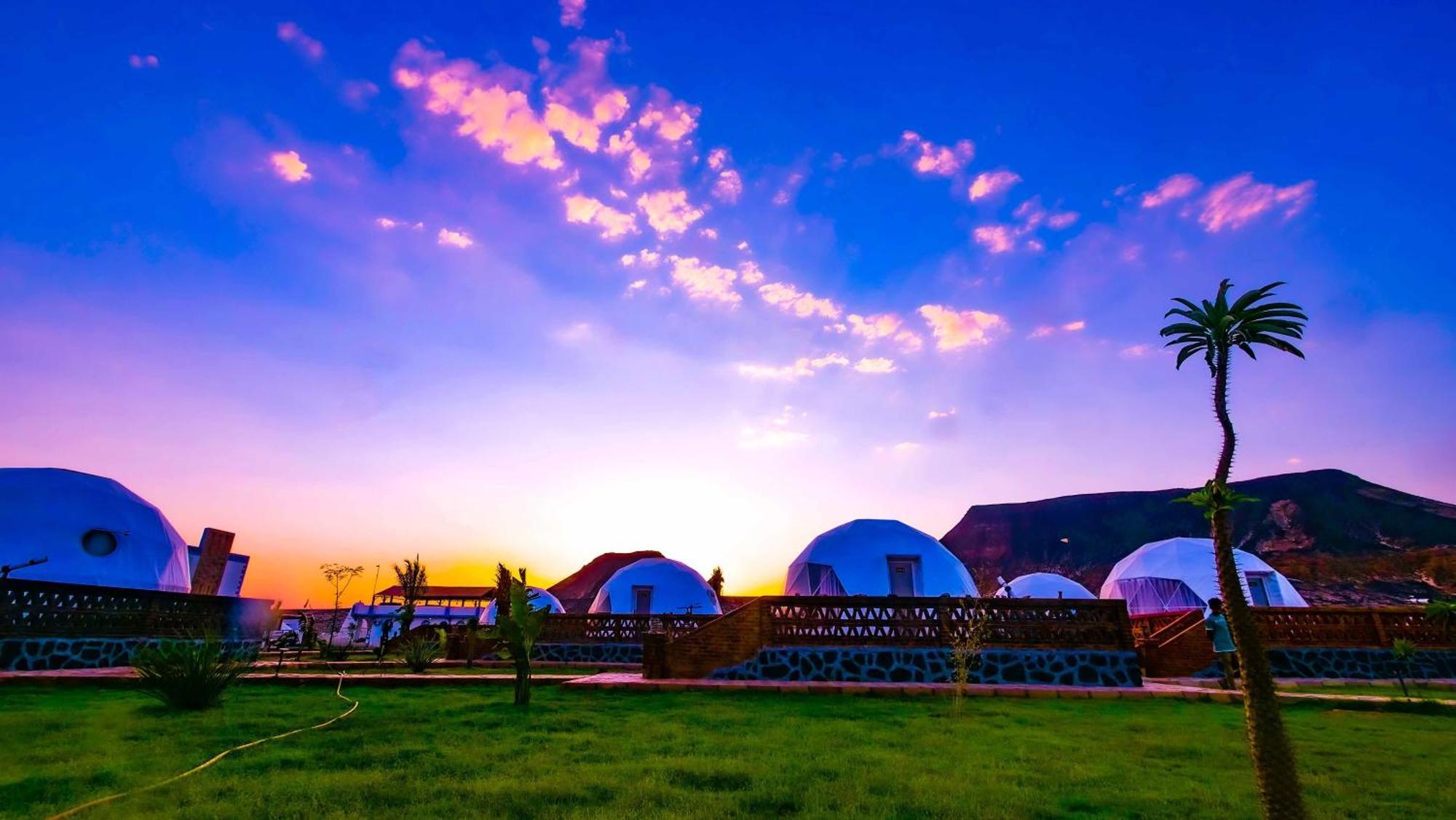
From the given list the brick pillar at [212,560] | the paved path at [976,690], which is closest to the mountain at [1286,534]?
the paved path at [976,690]

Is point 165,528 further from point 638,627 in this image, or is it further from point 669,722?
point 669,722

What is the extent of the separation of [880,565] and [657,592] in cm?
1157

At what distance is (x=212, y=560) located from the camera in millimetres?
27188

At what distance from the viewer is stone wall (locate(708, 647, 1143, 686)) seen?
1167 centimetres

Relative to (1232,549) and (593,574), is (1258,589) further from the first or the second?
(593,574)

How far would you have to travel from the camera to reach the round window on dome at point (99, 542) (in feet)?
58.4

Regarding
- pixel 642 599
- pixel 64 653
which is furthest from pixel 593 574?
pixel 64 653

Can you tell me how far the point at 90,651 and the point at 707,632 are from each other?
13.5 m

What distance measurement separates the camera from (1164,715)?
329 inches

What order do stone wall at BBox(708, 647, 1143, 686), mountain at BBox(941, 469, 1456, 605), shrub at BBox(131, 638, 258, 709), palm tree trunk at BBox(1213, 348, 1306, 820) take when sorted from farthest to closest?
mountain at BBox(941, 469, 1456, 605) → stone wall at BBox(708, 647, 1143, 686) → shrub at BBox(131, 638, 258, 709) → palm tree trunk at BBox(1213, 348, 1306, 820)

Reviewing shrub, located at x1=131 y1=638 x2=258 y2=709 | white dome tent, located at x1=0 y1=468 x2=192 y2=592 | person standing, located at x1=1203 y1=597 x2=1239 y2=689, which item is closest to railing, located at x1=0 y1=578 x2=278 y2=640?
white dome tent, located at x1=0 y1=468 x2=192 y2=592

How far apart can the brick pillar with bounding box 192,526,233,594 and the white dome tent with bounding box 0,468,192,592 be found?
731cm

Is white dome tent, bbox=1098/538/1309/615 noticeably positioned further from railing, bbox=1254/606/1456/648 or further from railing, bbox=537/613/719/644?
railing, bbox=537/613/719/644

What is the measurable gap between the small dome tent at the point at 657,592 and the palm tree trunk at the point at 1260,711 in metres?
28.2
